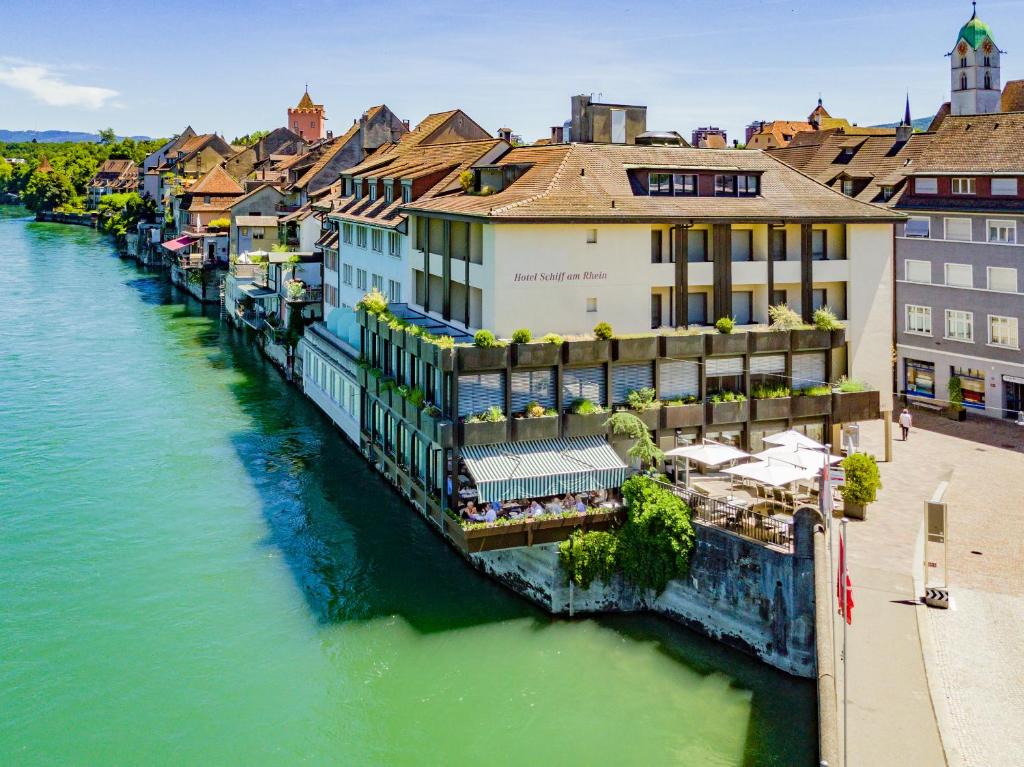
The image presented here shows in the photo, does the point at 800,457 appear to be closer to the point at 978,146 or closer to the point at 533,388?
the point at 533,388

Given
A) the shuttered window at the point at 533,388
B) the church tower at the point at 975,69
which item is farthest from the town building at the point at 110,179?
the shuttered window at the point at 533,388

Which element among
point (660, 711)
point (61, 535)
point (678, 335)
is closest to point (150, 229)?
point (61, 535)

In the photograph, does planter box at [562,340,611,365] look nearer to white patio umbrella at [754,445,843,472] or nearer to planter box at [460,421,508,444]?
planter box at [460,421,508,444]

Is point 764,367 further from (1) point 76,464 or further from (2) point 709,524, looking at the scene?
(1) point 76,464

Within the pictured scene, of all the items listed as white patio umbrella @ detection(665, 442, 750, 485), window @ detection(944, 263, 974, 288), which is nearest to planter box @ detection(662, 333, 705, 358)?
white patio umbrella @ detection(665, 442, 750, 485)

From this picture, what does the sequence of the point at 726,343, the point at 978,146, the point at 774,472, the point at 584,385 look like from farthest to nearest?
the point at 978,146 < the point at 726,343 < the point at 584,385 < the point at 774,472

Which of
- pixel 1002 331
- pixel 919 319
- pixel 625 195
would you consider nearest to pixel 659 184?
pixel 625 195

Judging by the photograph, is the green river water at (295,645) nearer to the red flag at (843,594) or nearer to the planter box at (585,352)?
the red flag at (843,594)
